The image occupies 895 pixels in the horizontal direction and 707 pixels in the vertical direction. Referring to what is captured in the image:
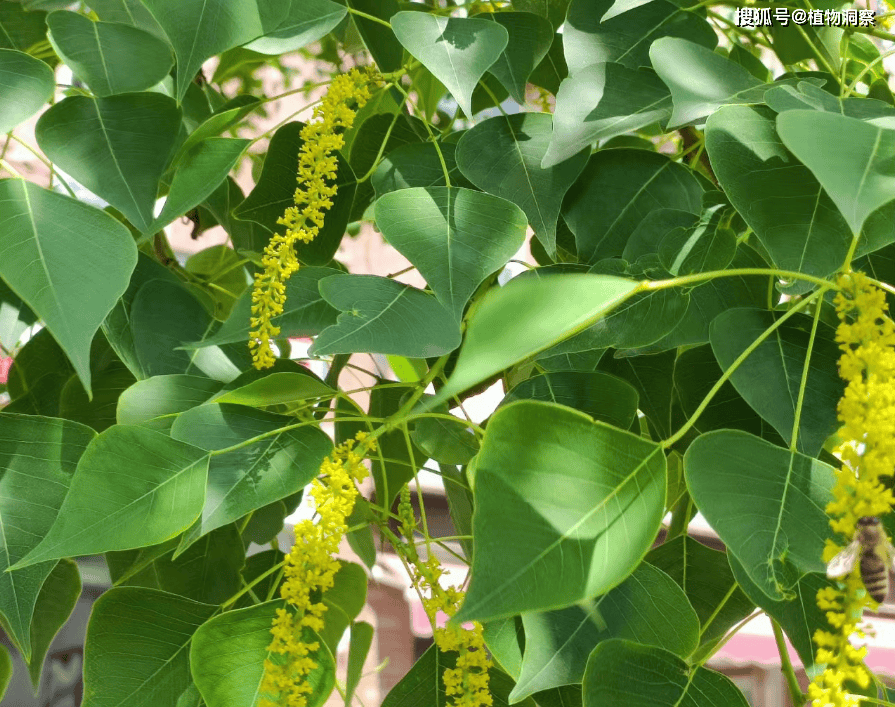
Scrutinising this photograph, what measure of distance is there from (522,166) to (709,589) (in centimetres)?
16

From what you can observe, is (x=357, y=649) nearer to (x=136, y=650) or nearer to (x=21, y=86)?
(x=136, y=650)

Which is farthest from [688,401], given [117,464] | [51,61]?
[51,61]

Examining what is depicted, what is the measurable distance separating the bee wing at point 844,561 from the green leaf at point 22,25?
0.33 metres

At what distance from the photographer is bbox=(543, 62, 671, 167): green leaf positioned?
0.96 feet

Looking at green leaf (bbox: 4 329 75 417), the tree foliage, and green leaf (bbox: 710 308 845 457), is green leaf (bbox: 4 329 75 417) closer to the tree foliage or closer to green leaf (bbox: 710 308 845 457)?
the tree foliage

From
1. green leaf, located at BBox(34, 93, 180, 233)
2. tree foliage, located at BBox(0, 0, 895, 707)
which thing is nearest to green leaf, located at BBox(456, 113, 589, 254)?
tree foliage, located at BBox(0, 0, 895, 707)

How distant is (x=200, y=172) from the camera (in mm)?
318

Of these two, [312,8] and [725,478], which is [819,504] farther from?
[312,8]

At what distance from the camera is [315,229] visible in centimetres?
31

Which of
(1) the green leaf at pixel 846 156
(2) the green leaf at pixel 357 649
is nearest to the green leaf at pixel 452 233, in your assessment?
(1) the green leaf at pixel 846 156

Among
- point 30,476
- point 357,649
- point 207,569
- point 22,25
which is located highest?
point 22,25

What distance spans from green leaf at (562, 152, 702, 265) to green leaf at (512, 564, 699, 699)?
0.37ft

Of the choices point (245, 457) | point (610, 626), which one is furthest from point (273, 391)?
point (610, 626)

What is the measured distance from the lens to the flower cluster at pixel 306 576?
27 cm
